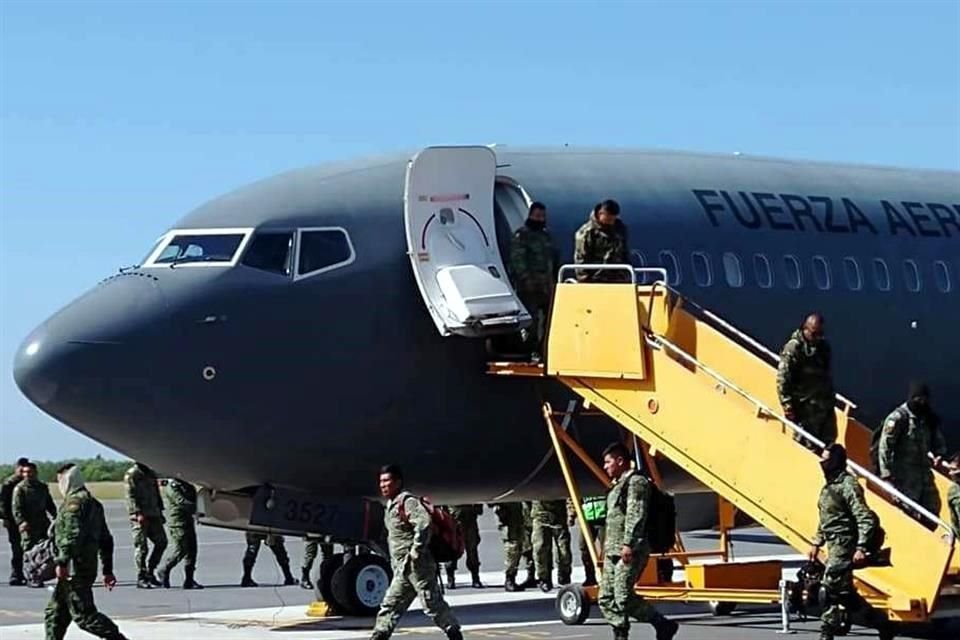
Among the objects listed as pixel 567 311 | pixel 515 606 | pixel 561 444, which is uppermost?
pixel 567 311

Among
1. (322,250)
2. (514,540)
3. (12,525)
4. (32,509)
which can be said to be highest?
(322,250)

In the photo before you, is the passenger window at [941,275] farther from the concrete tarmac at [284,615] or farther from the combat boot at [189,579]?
the combat boot at [189,579]

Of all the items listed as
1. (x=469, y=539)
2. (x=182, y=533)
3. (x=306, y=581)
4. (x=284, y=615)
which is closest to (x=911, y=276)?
(x=469, y=539)

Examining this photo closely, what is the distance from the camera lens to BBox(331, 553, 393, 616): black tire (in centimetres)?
1991

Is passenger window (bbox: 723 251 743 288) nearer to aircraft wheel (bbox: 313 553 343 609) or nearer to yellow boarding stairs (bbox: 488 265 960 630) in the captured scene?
yellow boarding stairs (bbox: 488 265 960 630)

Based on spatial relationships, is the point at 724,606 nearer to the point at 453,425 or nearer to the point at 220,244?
the point at 453,425

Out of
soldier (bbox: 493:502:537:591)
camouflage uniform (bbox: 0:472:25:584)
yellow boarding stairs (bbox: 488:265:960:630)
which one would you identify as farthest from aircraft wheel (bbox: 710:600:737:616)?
camouflage uniform (bbox: 0:472:25:584)

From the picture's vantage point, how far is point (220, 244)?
19.7 metres

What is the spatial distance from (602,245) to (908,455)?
3.78 metres

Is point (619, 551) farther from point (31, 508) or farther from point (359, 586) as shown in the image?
point (31, 508)

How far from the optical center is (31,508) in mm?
27625

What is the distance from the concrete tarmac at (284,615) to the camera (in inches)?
749

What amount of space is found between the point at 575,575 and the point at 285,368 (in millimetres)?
9532

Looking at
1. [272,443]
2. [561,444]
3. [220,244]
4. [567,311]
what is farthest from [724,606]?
[220,244]
